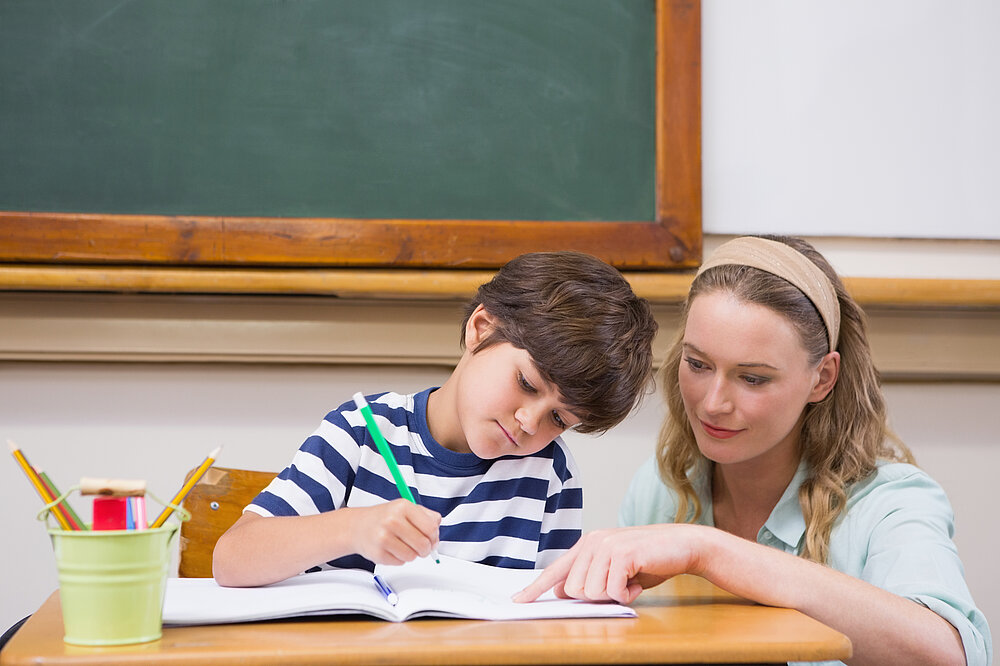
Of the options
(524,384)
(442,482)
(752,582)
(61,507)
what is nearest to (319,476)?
(442,482)

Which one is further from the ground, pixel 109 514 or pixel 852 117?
pixel 852 117

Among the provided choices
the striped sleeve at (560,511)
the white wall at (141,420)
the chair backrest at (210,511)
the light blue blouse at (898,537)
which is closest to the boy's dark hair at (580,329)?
the striped sleeve at (560,511)

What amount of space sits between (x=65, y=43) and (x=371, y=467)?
1.00 metres

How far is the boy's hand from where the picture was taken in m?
0.78

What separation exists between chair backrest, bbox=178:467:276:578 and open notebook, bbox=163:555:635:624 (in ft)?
1.28

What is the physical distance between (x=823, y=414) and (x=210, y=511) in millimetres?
→ 890

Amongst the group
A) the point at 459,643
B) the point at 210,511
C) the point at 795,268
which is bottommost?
the point at 210,511

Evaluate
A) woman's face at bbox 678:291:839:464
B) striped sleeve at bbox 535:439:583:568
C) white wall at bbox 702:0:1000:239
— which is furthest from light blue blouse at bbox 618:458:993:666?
white wall at bbox 702:0:1000:239

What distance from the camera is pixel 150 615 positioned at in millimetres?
645

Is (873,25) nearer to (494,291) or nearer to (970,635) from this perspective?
(494,291)

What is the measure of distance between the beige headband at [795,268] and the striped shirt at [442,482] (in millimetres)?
400

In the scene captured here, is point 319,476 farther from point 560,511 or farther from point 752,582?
point 752,582

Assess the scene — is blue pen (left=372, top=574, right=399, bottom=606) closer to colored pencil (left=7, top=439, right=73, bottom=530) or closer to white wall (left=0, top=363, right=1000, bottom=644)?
colored pencil (left=7, top=439, right=73, bottom=530)

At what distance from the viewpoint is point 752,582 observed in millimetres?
841
